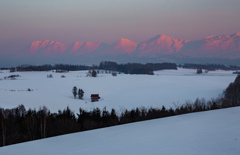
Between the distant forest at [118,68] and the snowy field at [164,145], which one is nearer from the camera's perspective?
the snowy field at [164,145]

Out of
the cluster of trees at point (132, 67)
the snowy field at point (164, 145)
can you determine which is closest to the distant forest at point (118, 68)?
the cluster of trees at point (132, 67)

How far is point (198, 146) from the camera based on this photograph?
745cm

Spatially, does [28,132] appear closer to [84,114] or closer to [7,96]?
[84,114]

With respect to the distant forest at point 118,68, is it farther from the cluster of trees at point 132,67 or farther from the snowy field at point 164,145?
the snowy field at point 164,145

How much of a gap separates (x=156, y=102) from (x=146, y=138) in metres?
37.1

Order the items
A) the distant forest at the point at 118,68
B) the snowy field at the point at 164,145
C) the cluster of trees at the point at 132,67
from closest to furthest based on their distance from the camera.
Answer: the snowy field at the point at 164,145 → the cluster of trees at the point at 132,67 → the distant forest at the point at 118,68

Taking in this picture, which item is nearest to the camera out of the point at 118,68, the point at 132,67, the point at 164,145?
the point at 164,145

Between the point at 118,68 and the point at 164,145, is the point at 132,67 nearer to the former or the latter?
the point at 118,68

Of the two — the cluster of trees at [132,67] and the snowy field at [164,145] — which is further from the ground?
the cluster of trees at [132,67]

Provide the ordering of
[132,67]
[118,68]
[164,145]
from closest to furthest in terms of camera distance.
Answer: [164,145] → [132,67] → [118,68]

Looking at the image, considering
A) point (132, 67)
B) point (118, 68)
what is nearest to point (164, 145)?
point (132, 67)

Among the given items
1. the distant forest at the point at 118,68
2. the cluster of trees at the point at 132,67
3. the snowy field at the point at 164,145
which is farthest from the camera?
the distant forest at the point at 118,68

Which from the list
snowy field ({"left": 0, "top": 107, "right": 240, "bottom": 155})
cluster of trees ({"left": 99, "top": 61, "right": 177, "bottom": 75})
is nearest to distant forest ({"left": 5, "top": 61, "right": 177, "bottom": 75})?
cluster of trees ({"left": 99, "top": 61, "right": 177, "bottom": 75})

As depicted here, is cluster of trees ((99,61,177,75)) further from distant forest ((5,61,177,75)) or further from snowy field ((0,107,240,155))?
snowy field ((0,107,240,155))
